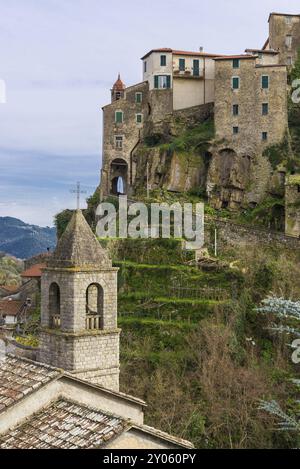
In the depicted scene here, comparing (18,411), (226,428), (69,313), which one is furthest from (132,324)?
(18,411)

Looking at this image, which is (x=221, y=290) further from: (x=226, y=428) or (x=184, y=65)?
(x=184, y=65)

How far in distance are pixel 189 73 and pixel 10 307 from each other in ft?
71.3

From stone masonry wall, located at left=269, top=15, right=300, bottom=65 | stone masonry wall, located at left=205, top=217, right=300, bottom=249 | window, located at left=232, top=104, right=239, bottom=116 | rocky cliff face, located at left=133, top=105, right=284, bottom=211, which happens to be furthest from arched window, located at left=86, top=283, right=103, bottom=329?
stone masonry wall, located at left=269, top=15, right=300, bottom=65

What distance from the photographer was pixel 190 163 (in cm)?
4756

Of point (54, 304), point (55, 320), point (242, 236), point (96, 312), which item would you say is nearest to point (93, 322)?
point (96, 312)

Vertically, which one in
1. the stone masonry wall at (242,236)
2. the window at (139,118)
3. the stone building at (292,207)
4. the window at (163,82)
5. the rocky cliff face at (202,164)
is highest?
the window at (163,82)

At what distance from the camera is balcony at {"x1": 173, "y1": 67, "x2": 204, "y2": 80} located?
50312 mm

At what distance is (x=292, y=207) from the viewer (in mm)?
41906

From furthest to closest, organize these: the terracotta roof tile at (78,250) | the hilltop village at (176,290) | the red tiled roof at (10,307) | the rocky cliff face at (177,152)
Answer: the red tiled roof at (10,307) → the rocky cliff face at (177,152) → the terracotta roof tile at (78,250) → the hilltop village at (176,290)

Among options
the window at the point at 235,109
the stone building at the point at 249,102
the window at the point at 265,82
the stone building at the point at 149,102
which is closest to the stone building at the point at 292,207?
the stone building at the point at 249,102

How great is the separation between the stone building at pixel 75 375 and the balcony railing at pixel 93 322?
1 centimetres

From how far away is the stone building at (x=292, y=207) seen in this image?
136 ft

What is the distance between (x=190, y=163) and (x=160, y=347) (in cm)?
1764

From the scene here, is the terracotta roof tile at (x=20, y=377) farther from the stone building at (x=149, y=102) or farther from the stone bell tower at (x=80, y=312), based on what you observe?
the stone building at (x=149, y=102)
